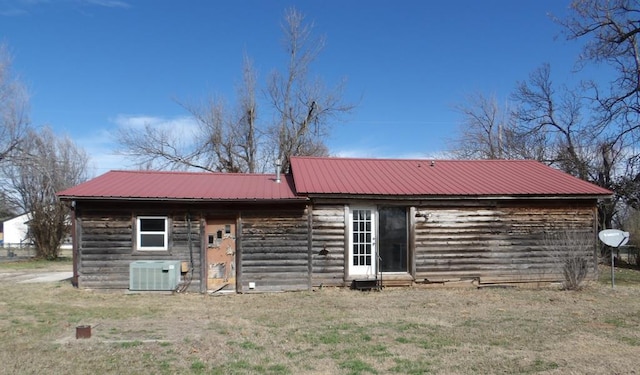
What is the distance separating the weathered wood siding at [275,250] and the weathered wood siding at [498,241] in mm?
3322

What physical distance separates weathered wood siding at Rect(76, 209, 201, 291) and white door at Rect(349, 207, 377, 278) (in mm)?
4374

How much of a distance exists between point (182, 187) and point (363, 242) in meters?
5.36

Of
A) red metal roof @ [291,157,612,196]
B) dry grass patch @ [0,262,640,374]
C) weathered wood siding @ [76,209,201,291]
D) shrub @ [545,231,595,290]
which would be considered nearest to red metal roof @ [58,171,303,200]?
weathered wood siding @ [76,209,201,291]

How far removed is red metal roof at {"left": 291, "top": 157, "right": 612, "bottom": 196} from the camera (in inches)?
555

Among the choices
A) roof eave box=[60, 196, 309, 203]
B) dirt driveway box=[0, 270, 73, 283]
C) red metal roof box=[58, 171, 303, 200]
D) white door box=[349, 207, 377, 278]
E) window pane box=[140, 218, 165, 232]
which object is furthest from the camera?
dirt driveway box=[0, 270, 73, 283]

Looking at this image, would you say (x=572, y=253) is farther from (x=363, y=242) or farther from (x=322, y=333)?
(x=322, y=333)

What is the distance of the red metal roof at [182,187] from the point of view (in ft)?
42.5

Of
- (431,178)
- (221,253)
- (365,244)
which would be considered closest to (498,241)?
(431,178)

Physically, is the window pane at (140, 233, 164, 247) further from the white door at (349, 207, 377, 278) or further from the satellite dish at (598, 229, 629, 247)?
the satellite dish at (598, 229, 629, 247)

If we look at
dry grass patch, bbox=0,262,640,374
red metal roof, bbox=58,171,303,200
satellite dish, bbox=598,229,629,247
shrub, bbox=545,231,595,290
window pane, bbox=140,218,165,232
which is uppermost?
red metal roof, bbox=58,171,303,200

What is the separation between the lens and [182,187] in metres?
14.1

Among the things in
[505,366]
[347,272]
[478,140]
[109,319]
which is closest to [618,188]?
[478,140]

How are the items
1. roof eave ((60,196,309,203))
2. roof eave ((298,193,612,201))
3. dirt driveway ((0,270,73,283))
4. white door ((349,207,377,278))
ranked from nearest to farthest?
1. roof eave ((60,196,309,203))
2. roof eave ((298,193,612,201))
3. white door ((349,207,377,278))
4. dirt driveway ((0,270,73,283))

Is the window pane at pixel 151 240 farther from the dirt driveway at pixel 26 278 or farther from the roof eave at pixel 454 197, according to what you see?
the dirt driveway at pixel 26 278
